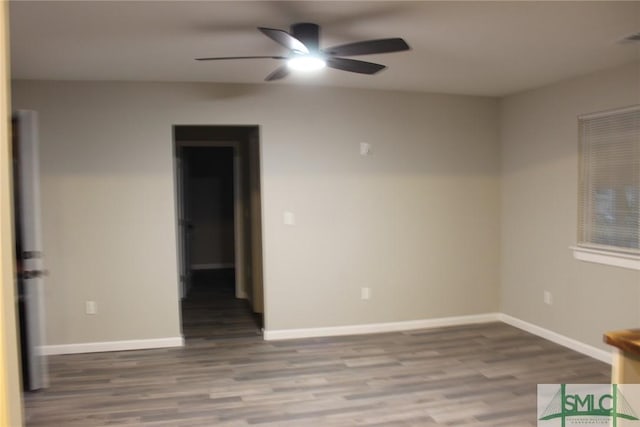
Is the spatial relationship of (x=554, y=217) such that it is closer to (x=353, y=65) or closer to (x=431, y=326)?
(x=431, y=326)

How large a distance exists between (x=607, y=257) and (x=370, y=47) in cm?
279

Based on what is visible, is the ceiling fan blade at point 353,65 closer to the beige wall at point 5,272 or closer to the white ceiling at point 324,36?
the white ceiling at point 324,36

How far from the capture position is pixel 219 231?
919 centimetres

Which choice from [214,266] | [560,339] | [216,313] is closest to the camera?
[560,339]

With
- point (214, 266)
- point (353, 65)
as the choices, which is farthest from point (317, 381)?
point (214, 266)

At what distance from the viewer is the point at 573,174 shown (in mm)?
4430

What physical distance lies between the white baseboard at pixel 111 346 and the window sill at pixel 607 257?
3.72 metres

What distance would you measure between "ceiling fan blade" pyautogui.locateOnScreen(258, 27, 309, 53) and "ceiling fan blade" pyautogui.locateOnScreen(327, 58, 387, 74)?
299 mm

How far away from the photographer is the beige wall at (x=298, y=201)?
4449 millimetres

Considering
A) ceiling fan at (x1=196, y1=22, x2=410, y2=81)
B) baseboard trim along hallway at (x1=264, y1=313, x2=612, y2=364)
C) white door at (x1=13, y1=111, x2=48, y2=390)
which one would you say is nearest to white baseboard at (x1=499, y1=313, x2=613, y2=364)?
baseboard trim along hallway at (x1=264, y1=313, x2=612, y2=364)

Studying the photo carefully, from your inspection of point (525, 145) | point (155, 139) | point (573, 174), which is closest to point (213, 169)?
point (155, 139)

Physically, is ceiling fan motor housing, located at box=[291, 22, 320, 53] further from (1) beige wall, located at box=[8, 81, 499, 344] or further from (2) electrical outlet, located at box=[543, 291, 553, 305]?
(2) electrical outlet, located at box=[543, 291, 553, 305]

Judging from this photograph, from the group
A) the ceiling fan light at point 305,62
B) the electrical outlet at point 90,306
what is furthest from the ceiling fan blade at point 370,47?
the electrical outlet at point 90,306

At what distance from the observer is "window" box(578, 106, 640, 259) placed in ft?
12.9
